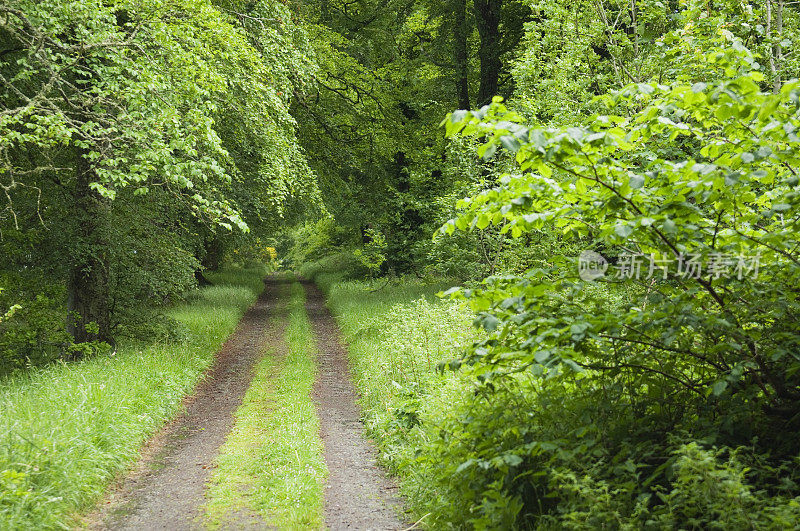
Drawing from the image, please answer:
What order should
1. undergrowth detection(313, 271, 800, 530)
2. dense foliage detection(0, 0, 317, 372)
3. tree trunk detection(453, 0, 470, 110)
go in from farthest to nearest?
1. tree trunk detection(453, 0, 470, 110)
2. dense foliage detection(0, 0, 317, 372)
3. undergrowth detection(313, 271, 800, 530)

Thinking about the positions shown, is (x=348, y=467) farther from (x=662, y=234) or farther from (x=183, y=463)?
(x=662, y=234)

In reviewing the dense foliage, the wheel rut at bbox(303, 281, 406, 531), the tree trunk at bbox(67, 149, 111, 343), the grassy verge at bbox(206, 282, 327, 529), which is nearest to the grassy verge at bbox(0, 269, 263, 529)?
the tree trunk at bbox(67, 149, 111, 343)

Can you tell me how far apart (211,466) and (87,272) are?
5.89 meters

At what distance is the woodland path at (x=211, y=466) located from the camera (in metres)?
5.32

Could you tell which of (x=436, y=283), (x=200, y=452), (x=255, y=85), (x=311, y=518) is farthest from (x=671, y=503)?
(x=436, y=283)

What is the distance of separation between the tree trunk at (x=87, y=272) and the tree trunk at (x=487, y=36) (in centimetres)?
1089

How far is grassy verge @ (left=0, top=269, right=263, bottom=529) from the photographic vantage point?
4.91 m

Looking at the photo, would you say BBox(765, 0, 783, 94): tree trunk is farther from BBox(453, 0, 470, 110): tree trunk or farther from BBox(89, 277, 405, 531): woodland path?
BBox(453, 0, 470, 110): tree trunk

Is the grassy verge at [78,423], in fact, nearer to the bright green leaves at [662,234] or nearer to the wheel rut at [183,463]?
the wheel rut at [183,463]

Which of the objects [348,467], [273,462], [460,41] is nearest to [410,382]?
[348,467]

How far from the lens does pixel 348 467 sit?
671 cm

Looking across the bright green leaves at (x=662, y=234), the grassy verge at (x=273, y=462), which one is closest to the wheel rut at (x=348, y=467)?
the grassy verge at (x=273, y=462)

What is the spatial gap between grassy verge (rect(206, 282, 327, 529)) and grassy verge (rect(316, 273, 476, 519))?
0.88 metres

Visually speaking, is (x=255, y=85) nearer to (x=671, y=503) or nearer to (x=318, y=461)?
(x=318, y=461)
